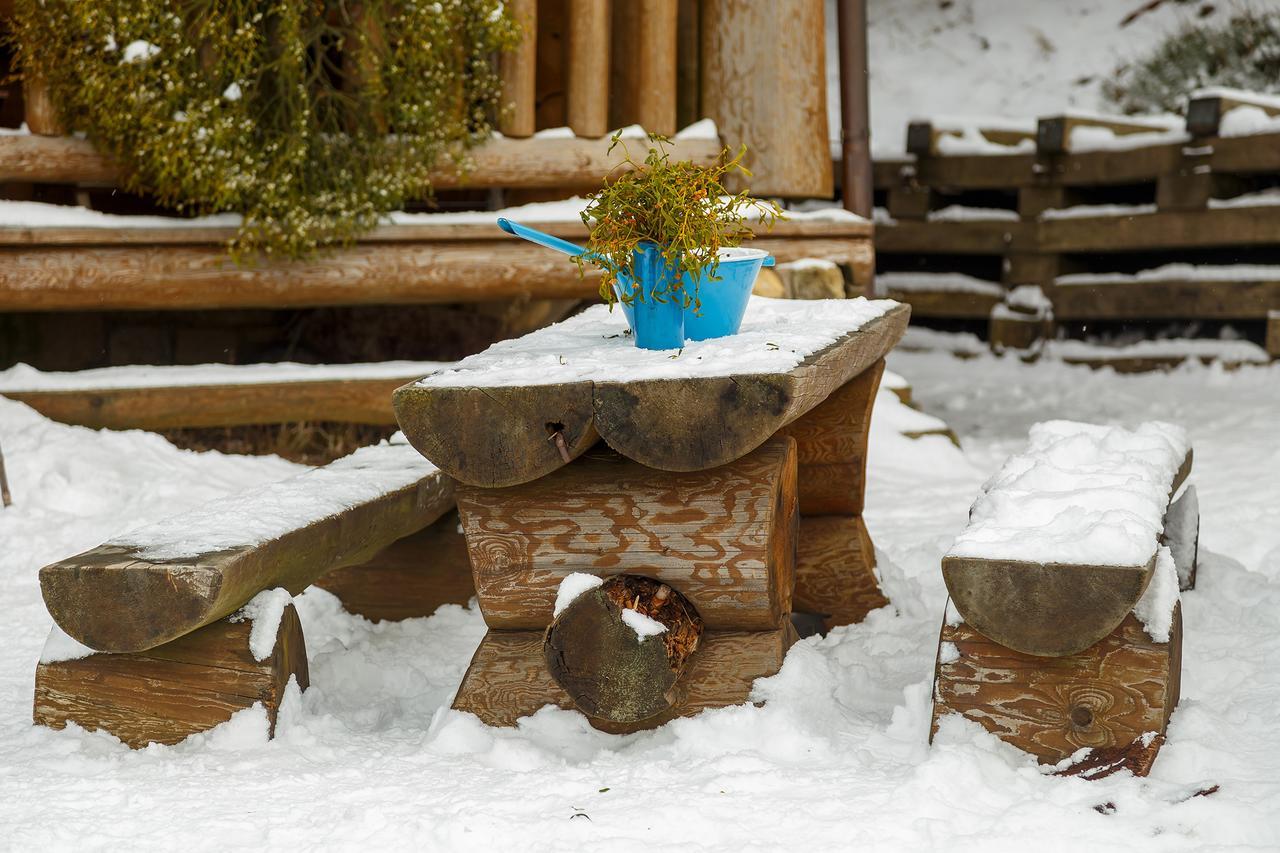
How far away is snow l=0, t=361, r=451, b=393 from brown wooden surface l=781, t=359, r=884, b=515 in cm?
218

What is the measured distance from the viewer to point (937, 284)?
29.7 feet

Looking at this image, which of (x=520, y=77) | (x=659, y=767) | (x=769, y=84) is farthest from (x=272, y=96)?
(x=659, y=767)

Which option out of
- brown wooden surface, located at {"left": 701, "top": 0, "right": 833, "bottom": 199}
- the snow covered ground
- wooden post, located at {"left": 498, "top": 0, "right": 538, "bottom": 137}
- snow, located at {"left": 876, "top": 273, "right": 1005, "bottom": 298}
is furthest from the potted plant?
snow, located at {"left": 876, "top": 273, "right": 1005, "bottom": 298}

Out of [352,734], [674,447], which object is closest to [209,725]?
[352,734]

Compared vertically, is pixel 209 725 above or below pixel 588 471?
below

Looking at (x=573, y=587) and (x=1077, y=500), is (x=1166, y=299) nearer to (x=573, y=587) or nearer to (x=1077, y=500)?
(x=1077, y=500)

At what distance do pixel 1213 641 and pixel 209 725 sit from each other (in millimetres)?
2277

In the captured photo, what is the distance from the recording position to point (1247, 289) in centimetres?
762

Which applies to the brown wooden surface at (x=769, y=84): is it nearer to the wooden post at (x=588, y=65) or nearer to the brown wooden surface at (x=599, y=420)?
the wooden post at (x=588, y=65)

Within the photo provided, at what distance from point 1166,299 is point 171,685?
6611 mm

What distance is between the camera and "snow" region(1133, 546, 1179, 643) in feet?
8.21

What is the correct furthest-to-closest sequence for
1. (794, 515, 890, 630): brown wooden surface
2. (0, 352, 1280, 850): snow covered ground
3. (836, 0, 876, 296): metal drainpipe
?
(836, 0, 876, 296): metal drainpipe, (794, 515, 890, 630): brown wooden surface, (0, 352, 1280, 850): snow covered ground

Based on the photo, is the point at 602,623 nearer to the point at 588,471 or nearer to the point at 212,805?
the point at 588,471

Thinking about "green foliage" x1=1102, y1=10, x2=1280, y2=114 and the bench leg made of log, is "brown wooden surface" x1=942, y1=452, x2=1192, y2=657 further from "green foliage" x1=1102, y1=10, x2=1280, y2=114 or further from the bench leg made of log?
"green foliage" x1=1102, y1=10, x2=1280, y2=114
